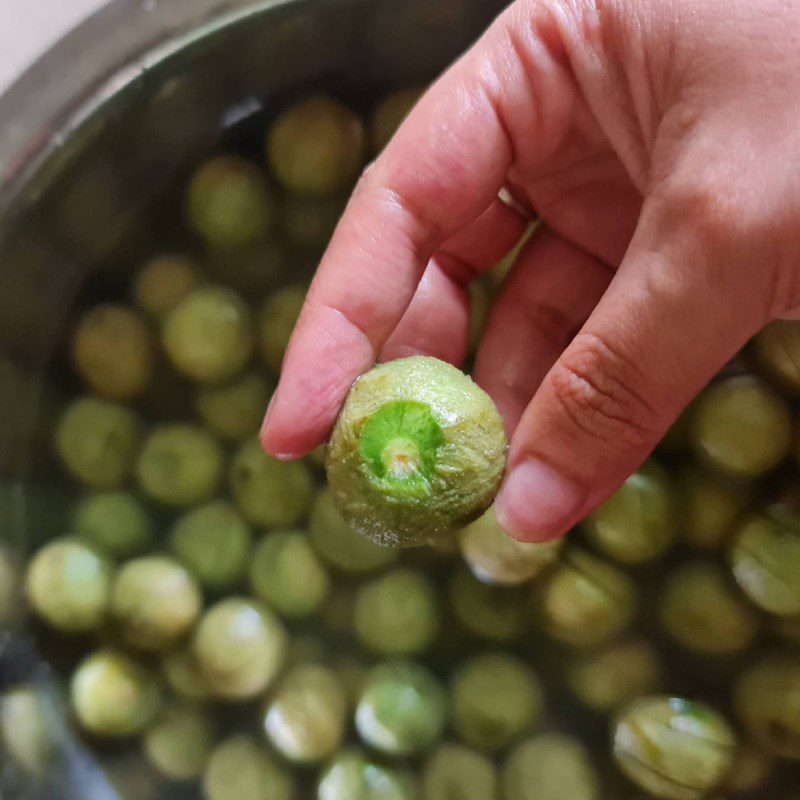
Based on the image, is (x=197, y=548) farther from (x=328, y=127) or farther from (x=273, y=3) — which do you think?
(x=273, y=3)

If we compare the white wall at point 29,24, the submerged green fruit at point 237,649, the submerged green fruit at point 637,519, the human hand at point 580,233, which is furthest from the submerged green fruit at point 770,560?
the white wall at point 29,24

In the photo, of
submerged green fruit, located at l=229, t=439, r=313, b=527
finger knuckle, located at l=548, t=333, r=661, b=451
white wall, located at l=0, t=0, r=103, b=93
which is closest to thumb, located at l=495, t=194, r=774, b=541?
finger knuckle, located at l=548, t=333, r=661, b=451

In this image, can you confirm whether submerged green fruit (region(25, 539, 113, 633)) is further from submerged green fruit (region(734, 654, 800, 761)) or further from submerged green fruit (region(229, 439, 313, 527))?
submerged green fruit (region(734, 654, 800, 761))

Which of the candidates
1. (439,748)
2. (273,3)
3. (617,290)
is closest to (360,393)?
(617,290)

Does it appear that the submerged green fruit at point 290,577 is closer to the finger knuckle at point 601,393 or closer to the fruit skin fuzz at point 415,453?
the fruit skin fuzz at point 415,453

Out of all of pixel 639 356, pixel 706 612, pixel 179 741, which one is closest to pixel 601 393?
pixel 639 356

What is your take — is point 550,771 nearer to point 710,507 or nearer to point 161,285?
point 710,507

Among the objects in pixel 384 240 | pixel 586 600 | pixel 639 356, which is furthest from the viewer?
→ pixel 586 600
